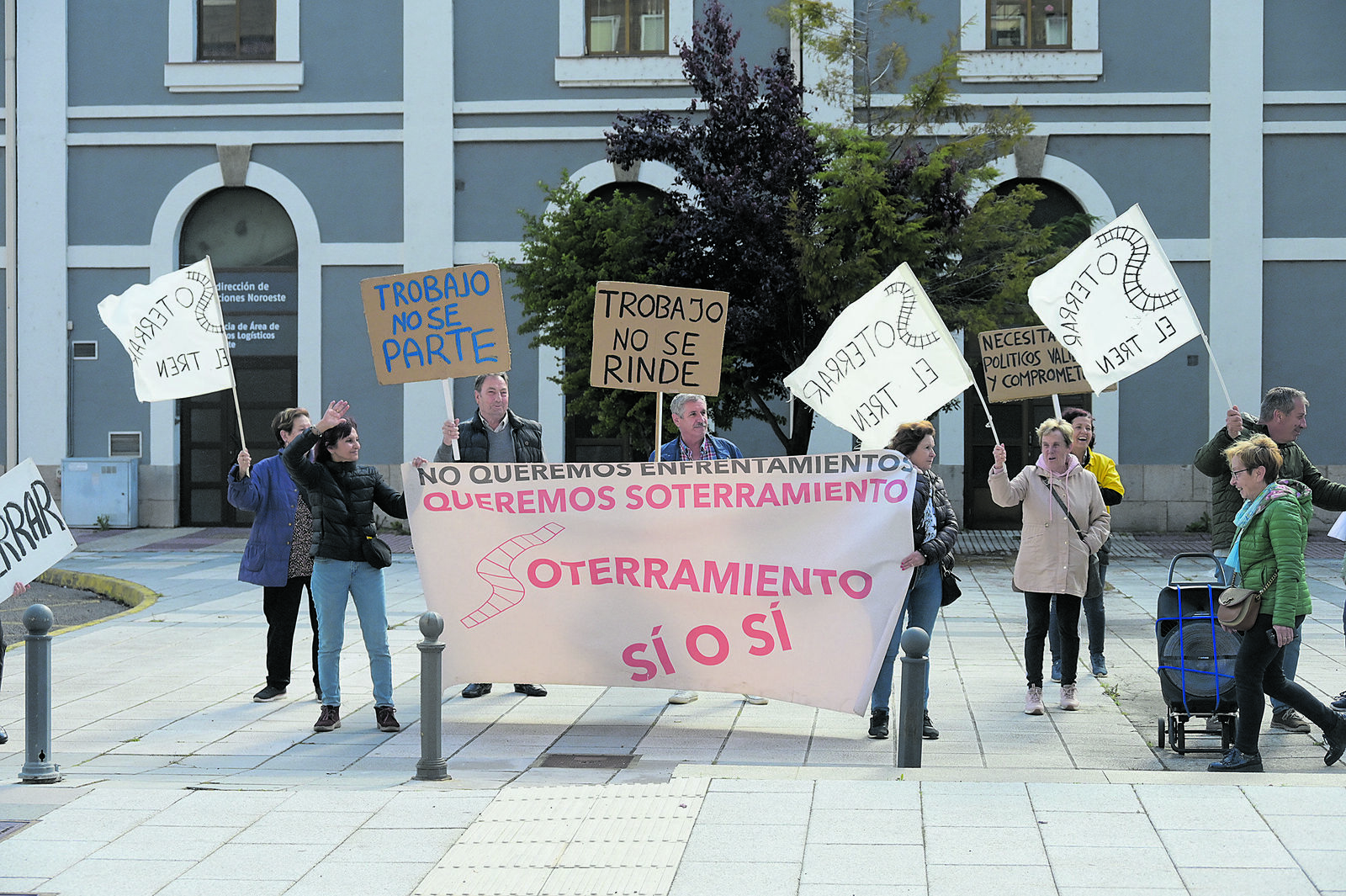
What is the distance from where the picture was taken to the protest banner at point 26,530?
7.00 metres

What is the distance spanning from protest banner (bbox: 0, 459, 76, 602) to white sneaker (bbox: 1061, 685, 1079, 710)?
5750 millimetres

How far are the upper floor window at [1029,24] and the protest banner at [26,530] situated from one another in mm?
16888

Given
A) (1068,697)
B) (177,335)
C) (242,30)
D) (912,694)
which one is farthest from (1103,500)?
(242,30)

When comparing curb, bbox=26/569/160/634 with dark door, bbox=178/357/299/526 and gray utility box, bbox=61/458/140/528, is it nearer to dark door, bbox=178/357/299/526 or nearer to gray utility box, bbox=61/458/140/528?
gray utility box, bbox=61/458/140/528

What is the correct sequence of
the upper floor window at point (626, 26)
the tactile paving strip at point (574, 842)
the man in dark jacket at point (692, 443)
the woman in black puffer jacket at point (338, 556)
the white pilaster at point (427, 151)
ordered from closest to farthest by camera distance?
1. the tactile paving strip at point (574, 842)
2. the woman in black puffer jacket at point (338, 556)
3. the man in dark jacket at point (692, 443)
4. the white pilaster at point (427, 151)
5. the upper floor window at point (626, 26)

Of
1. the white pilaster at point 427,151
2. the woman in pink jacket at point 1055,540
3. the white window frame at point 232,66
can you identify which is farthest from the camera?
the white window frame at point 232,66

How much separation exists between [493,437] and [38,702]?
3211 millimetres

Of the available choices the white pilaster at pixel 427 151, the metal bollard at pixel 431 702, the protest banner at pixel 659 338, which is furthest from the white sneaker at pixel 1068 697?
the white pilaster at pixel 427 151

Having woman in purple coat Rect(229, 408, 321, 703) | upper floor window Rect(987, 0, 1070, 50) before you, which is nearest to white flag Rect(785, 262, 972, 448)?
woman in purple coat Rect(229, 408, 321, 703)

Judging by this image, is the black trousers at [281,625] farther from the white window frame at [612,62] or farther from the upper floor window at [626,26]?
the upper floor window at [626,26]

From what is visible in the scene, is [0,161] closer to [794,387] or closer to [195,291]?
[195,291]

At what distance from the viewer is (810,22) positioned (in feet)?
54.9

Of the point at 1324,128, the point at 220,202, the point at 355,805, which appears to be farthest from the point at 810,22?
the point at 355,805

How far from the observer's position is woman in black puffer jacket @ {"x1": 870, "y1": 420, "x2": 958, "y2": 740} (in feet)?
24.6
